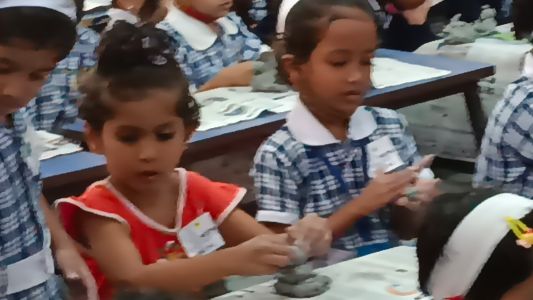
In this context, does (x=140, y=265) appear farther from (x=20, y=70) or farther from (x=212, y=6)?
(x=212, y=6)

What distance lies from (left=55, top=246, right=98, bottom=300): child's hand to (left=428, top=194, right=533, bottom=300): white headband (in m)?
0.57

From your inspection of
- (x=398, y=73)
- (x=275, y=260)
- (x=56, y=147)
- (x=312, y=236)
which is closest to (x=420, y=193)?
(x=312, y=236)

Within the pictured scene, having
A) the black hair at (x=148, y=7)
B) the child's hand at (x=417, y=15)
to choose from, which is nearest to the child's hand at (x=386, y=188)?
the black hair at (x=148, y=7)

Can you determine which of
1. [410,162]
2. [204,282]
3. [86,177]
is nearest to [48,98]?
[86,177]

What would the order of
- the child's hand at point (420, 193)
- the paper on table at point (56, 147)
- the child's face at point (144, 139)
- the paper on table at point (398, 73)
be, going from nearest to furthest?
the child's face at point (144, 139) → the child's hand at point (420, 193) → the paper on table at point (56, 147) → the paper on table at point (398, 73)

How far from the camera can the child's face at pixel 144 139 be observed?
1.47m

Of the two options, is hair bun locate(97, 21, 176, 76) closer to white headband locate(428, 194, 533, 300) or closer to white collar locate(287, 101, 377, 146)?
white collar locate(287, 101, 377, 146)

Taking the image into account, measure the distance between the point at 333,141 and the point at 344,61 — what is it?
0.15m

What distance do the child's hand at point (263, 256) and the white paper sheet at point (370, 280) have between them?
6cm

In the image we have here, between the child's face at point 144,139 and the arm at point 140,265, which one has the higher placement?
the child's face at point 144,139

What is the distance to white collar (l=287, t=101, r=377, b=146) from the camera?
5.84 feet

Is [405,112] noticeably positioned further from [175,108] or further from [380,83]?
[175,108]

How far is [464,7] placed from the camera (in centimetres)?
386

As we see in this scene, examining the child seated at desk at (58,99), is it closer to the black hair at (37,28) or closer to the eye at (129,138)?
the eye at (129,138)
